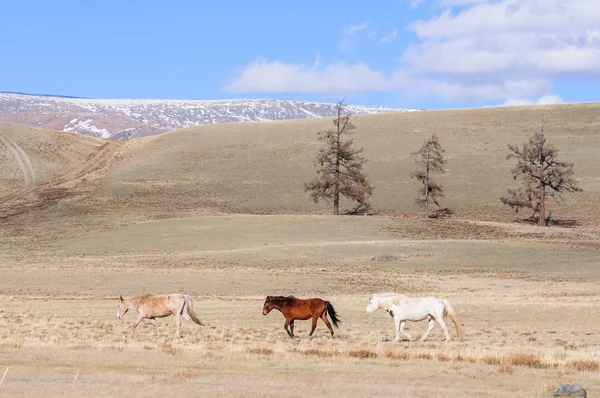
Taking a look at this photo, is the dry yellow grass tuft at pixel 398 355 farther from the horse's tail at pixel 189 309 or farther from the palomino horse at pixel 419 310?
the horse's tail at pixel 189 309

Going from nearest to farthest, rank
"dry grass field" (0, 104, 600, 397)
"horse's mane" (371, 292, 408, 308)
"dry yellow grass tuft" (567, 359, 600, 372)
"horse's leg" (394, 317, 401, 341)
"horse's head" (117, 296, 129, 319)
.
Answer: "dry grass field" (0, 104, 600, 397)
"dry yellow grass tuft" (567, 359, 600, 372)
"horse's leg" (394, 317, 401, 341)
"horse's mane" (371, 292, 408, 308)
"horse's head" (117, 296, 129, 319)

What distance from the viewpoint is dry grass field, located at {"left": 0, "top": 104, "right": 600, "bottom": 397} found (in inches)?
624

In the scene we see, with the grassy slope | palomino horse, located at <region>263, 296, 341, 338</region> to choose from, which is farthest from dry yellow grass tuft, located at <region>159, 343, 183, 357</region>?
the grassy slope

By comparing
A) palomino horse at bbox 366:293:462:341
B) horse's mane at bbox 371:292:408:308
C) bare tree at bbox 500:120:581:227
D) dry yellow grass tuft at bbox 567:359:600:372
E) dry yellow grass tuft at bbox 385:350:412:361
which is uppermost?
bare tree at bbox 500:120:581:227

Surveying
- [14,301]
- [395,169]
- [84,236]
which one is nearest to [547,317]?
[14,301]

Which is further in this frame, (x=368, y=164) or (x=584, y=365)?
(x=368, y=164)

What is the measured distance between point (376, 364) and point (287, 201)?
73027 mm

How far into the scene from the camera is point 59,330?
79.7 ft

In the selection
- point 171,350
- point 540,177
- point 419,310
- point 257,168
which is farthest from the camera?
point 257,168

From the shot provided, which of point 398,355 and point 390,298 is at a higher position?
point 390,298

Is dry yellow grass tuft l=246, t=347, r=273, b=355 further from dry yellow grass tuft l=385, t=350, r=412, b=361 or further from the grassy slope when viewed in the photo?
the grassy slope

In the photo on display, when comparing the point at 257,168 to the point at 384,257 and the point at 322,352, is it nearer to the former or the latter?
the point at 384,257

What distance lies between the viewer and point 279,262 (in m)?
53.3

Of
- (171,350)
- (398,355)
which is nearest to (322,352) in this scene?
(398,355)
